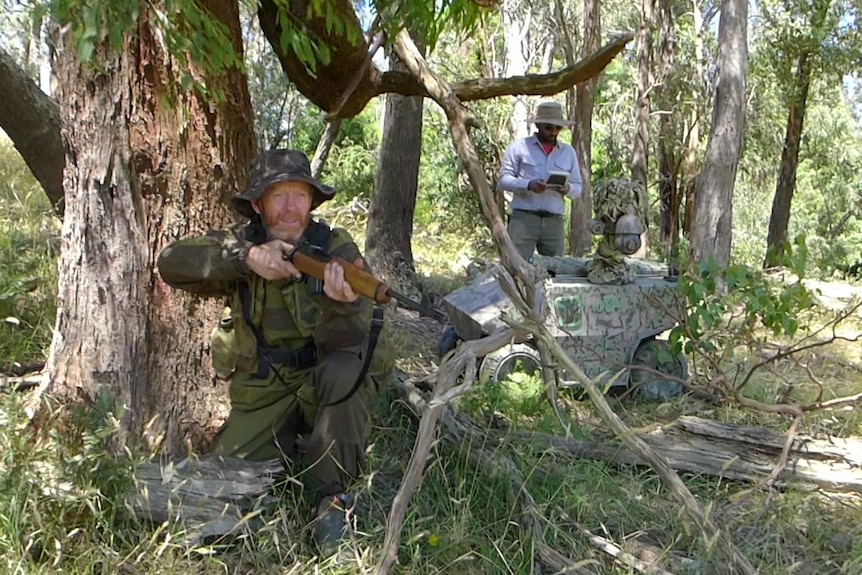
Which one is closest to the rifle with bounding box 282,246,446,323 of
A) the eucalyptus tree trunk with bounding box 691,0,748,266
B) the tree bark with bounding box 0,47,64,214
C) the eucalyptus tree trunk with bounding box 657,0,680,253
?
the tree bark with bounding box 0,47,64,214

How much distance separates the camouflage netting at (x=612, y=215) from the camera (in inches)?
205

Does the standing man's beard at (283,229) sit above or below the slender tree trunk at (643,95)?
below

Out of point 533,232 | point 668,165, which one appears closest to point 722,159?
point 533,232

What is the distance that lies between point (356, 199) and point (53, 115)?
818cm

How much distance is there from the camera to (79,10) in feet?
7.34

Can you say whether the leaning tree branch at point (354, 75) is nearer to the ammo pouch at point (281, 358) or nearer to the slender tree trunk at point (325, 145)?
the slender tree trunk at point (325, 145)

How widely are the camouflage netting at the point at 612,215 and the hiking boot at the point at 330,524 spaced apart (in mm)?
2656

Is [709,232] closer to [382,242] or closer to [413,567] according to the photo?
[382,242]

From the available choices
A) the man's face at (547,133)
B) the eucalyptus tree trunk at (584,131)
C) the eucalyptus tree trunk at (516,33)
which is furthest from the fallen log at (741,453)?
the eucalyptus tree trunk at (516,33)

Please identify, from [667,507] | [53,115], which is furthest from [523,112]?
[667,507]

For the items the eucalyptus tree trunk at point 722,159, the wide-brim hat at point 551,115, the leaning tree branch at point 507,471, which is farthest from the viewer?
the eucalyptus tree trunk at point 722,159

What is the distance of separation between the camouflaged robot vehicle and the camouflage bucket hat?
2002 millimetres

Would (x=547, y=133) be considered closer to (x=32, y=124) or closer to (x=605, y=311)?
(x=605, y=311)

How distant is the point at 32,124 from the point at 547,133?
343cm
